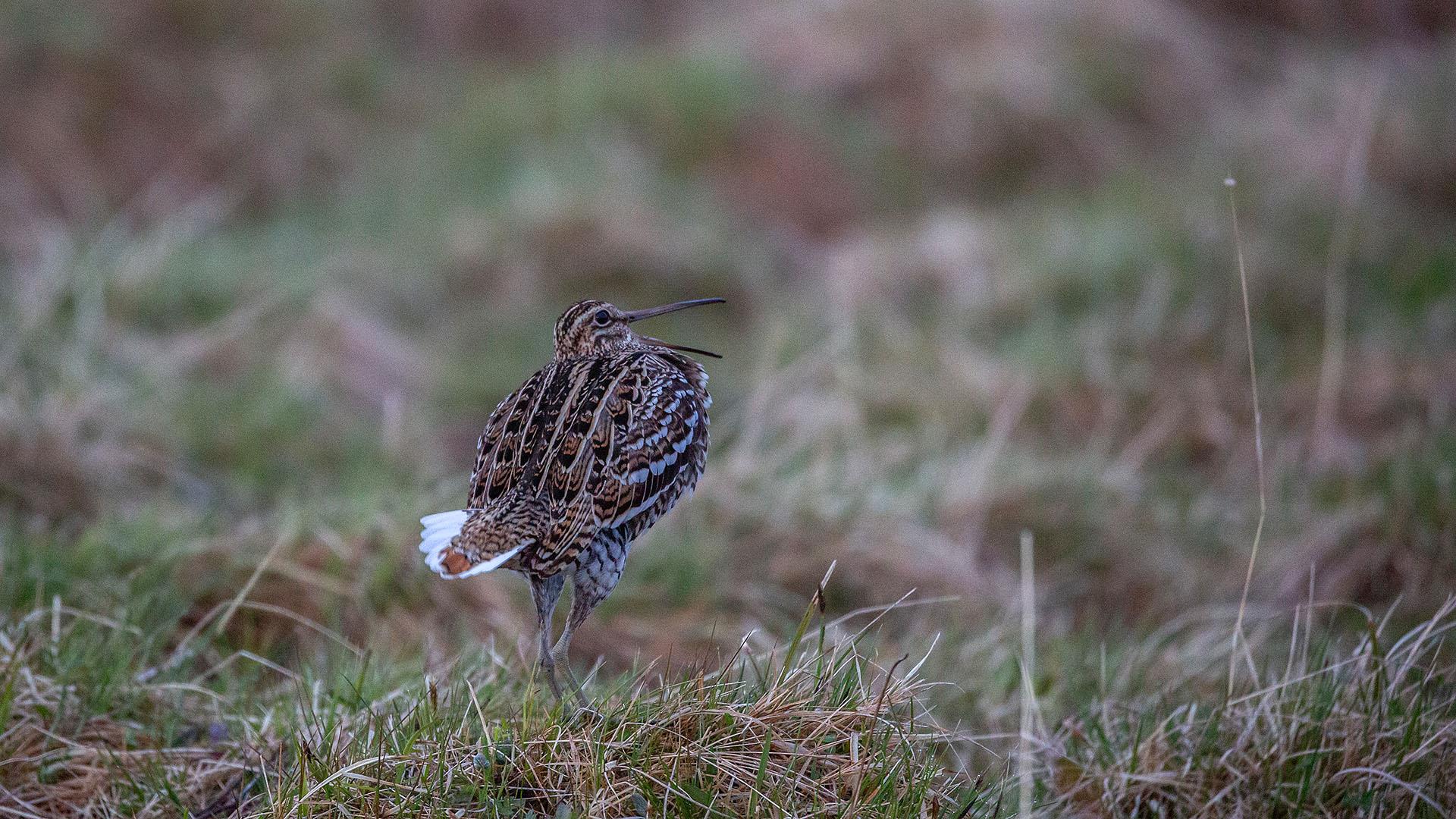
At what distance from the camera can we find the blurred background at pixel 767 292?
492cm

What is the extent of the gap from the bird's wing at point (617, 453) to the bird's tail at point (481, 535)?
0.05 metres

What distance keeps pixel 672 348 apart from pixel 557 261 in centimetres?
608

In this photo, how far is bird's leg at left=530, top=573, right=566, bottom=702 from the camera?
2.97 m

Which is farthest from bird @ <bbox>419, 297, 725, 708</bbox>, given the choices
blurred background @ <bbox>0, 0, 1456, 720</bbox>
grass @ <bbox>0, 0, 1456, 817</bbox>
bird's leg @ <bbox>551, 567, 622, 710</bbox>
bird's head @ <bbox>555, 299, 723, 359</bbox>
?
blurred background @ <bbox>0, 0, 1456, 720</bbox>

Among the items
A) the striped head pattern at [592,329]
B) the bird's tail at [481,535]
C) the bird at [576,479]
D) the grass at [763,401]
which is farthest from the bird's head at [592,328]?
the grass at [763,401]

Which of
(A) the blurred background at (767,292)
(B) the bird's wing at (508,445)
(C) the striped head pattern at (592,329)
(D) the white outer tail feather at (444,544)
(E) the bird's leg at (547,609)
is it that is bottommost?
(A) the blurred background at (767,292)

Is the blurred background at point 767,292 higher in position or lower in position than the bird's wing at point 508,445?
lower

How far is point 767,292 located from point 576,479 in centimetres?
657

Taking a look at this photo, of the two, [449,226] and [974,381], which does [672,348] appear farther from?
[449,226]

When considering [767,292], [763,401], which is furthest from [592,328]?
[767,292]

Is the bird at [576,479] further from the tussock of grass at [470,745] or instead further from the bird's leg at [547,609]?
the tussock of grass at [470,745]

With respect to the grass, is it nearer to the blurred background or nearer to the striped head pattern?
the blurred background

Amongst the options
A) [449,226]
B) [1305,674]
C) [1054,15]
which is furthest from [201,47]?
[1305,674]

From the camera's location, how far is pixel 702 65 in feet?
39.4
